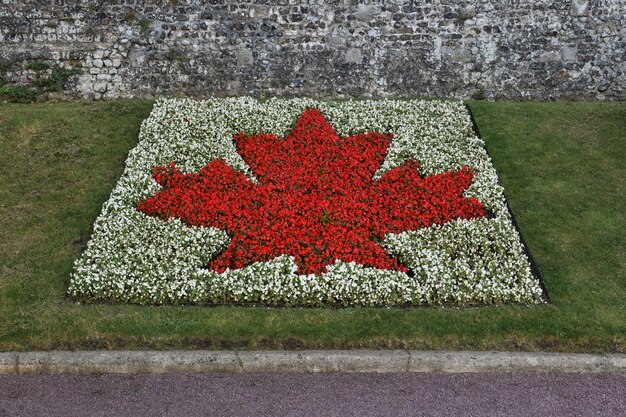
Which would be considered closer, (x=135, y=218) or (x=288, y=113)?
(x=135, y=218)

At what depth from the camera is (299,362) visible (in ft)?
23.1

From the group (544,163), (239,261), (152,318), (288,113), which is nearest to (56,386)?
(152,318)

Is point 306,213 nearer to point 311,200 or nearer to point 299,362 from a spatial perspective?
point 311,200

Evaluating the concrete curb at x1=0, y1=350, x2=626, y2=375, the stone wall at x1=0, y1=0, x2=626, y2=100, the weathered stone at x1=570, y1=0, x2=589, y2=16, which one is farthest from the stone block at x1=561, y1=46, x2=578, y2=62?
the concrete curb at x1=0, y1=350, x2=626, y2=375

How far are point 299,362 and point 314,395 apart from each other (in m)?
0.47

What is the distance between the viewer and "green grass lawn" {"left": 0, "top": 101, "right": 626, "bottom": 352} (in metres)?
7.36

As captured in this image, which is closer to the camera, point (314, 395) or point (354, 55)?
point (314, 395)

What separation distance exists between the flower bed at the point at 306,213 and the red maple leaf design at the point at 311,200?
0.02 m

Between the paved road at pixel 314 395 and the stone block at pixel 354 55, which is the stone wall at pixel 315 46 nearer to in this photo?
the stone block at pixel 354 55

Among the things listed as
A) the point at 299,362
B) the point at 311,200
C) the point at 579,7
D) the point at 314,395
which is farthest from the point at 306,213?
→ the point at 579,7

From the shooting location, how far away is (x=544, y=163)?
1097cm

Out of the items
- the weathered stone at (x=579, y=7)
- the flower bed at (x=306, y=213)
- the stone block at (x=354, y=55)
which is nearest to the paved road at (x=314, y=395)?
the flower bed at (x=306, y=213)

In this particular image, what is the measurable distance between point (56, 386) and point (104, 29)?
8.11 meters

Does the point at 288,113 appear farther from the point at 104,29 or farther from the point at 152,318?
the point at 152,318
